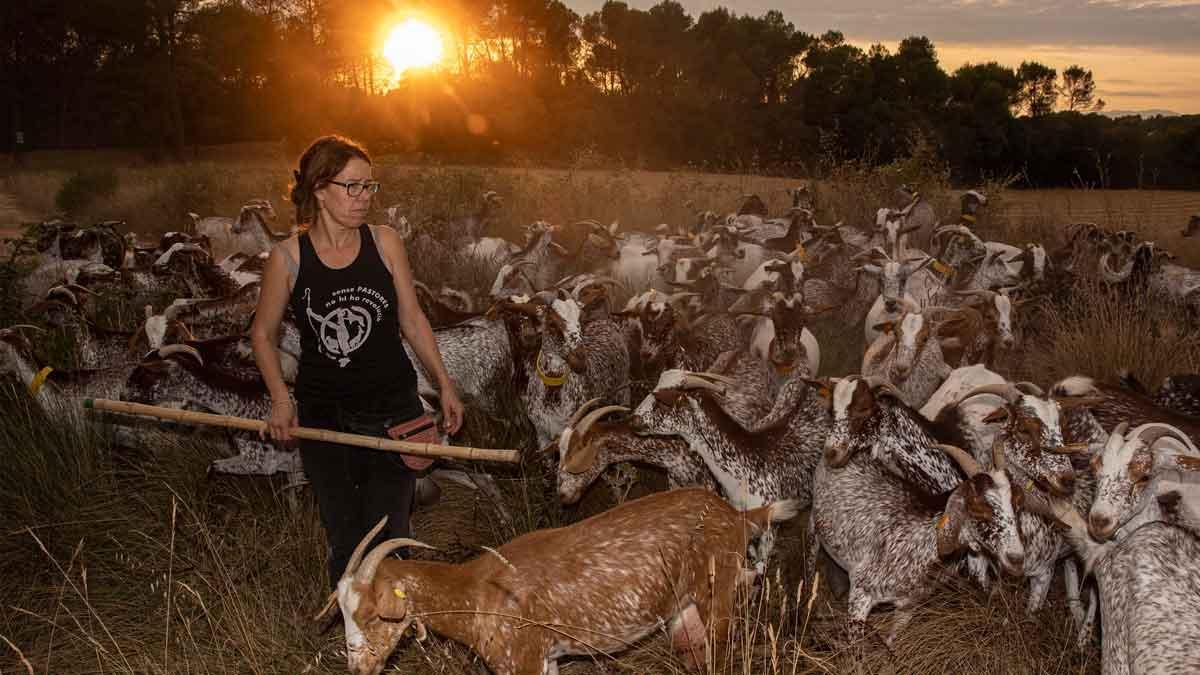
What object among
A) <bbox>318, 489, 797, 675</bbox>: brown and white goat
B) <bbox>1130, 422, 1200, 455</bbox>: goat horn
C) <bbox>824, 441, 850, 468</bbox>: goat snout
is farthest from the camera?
<bbox>824, 441, 850, 468</bbox>: goat snout

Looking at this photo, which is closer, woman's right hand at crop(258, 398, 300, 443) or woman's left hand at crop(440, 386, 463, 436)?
woman's right hand at crop(258, 398, 300, 443)

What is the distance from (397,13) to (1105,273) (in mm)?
35078

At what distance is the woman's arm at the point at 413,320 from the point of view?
4.45 metres

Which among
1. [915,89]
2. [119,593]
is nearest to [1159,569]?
[119,593]

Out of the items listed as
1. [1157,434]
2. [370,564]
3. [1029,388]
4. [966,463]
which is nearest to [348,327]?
[370,564]

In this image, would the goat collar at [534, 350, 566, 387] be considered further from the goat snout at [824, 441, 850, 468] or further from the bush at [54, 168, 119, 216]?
the bush at [54, 168, 119, 216]

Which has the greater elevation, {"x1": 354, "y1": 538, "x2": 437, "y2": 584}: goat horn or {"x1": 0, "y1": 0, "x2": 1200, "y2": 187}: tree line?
{"x1": 0, "y1": 0, "x2": 1200, "y2": 187}: tree line

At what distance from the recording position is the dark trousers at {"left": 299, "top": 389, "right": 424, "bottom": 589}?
14.8 ft

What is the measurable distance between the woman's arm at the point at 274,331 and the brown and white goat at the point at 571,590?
0.88 meters

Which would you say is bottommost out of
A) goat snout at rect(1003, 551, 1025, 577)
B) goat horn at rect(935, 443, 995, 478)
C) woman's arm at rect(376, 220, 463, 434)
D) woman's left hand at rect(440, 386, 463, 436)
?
goat snout at rect(1003, 551, 1025, 577)

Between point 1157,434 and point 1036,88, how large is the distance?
39.9 metres

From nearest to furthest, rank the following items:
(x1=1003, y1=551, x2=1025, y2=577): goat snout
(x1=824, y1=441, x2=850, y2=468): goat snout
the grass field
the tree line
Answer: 1. (x1=1003, y1=551, x2=1025, y2=577): goat snout
2. (x1=824, y1=441, x2=850, y2=468): goat snout
3. the grass field
4. the tree line

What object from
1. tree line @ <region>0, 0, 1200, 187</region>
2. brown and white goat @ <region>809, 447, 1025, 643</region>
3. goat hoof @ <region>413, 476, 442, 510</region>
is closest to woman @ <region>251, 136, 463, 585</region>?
goat hoof @ <region>413, 476, 442, 510</region>

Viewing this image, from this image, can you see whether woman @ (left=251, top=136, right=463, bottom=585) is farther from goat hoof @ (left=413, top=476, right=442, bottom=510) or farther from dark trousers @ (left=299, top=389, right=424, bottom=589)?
goat hoof @ (left=413, top=476, right=442, bottom=510)
